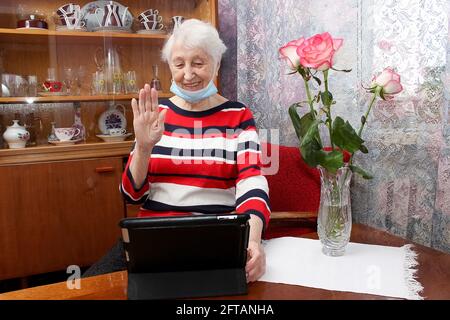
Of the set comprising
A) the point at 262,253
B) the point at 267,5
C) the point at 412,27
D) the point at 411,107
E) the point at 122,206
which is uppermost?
the point at 267,5

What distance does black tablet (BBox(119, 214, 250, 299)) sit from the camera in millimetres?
826

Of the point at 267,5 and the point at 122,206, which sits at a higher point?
the point at 267,5

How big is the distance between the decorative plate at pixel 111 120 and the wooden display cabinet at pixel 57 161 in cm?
3

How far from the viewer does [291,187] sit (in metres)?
1.77

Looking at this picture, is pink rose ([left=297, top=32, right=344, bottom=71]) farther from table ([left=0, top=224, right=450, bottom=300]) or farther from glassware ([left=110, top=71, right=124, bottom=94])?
glassware ([left=110, top=71, right=124, bottom=94])

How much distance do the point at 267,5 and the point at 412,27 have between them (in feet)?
3.08

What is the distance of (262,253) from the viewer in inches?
39.4

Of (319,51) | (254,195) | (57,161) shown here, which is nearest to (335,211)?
(254,195)

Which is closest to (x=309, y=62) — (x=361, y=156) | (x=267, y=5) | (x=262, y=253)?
(x=262, y=253)

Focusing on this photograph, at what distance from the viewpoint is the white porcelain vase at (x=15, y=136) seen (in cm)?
222

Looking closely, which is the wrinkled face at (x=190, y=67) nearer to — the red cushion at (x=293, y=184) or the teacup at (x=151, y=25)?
the red cushion at (x=293, y=184)

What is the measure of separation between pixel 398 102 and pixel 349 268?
687mm

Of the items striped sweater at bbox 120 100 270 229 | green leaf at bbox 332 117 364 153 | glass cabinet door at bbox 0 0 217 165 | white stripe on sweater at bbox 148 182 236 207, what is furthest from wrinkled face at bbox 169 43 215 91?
glass cabinet door at bbox 0 0 217 165
